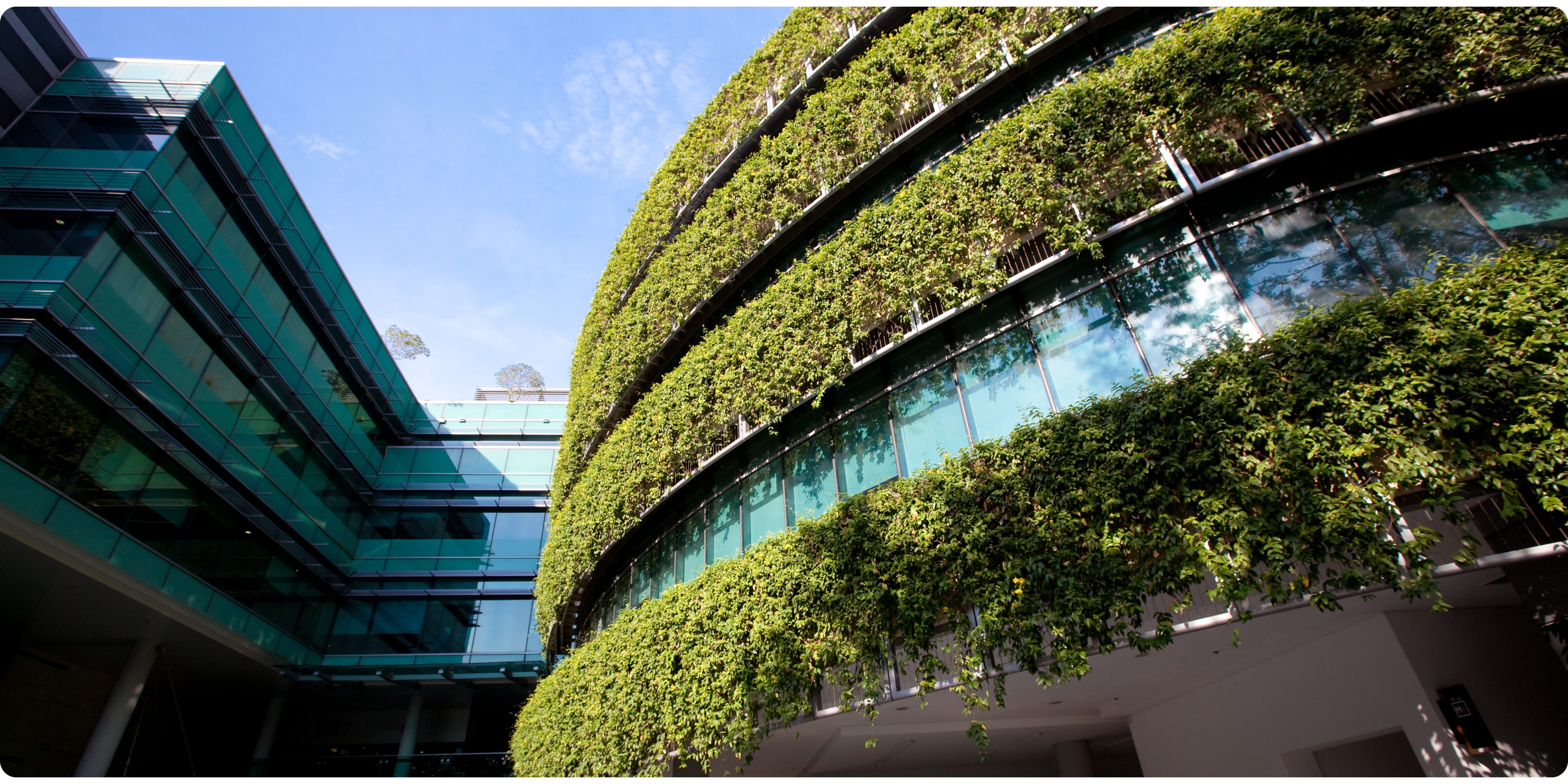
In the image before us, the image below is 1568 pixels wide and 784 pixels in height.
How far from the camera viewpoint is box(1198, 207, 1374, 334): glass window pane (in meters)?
11.2

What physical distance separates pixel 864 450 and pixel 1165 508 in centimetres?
643

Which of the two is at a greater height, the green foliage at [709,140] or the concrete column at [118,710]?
the green foliage at [709,140]

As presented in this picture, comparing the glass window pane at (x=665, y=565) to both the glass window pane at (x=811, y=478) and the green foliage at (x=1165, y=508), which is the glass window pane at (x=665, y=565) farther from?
the green foliage at (x=1165, y=508)

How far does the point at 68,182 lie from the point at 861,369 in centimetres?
2226

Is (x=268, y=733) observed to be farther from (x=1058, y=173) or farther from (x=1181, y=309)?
(x=1181, y=309)

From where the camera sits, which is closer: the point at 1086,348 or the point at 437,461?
the point at 1086,348

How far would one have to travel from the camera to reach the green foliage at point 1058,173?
36.7 ft

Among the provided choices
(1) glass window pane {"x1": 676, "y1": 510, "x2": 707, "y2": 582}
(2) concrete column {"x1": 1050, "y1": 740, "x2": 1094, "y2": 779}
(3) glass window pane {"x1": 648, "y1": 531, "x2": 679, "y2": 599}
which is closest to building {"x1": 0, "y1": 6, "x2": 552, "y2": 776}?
(3) glass window pane {"x1": 648, "y1": 531, "x2": 679, "y2": 599}

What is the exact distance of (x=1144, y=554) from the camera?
1017cm

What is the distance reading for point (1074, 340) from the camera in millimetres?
13109

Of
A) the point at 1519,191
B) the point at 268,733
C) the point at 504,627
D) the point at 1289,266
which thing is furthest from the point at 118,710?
the point at 1519,191

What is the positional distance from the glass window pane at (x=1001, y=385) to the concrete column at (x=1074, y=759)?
41.2 ft

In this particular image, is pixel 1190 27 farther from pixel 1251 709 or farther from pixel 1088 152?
pixel 1251 709

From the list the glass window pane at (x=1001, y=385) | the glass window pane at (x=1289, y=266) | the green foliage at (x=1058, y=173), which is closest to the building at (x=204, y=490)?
the green foliage at (x=1058, y=173)
